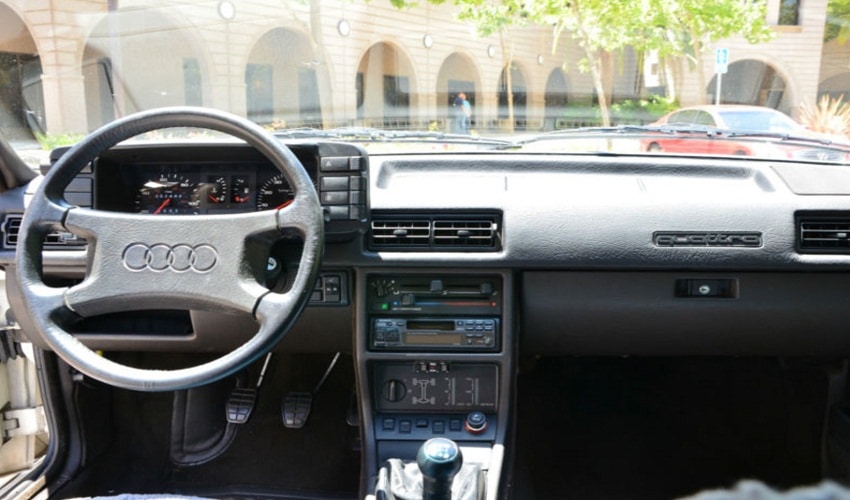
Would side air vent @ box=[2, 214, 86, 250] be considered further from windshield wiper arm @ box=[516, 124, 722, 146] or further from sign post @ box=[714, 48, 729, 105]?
sign post @ box=[714, 48, 729, 105]

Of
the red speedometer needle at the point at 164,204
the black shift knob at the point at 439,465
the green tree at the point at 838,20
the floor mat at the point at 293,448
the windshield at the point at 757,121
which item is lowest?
the floor mat at the point at 293,448

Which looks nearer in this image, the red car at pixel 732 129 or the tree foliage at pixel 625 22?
the red car at pixel 732 129

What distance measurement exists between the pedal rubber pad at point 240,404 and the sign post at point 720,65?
2139mm

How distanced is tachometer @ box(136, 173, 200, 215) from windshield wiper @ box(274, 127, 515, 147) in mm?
418

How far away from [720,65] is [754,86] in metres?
0.18

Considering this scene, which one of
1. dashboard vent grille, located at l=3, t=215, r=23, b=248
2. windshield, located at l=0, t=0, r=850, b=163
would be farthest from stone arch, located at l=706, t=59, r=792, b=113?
dashboard vent grille, located at l=3, t=215, r=23, b=248

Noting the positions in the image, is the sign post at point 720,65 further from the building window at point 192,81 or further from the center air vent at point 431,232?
the building window at point 192,81

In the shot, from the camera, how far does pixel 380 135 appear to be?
2.62 m

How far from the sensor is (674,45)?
308cm

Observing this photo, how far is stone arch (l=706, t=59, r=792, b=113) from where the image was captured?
2.93 metres

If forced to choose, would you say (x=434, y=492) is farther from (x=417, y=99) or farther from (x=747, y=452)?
(x=417, y=99)

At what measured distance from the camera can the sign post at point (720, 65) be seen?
292cm

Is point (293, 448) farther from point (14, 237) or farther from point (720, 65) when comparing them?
point (720, 65)

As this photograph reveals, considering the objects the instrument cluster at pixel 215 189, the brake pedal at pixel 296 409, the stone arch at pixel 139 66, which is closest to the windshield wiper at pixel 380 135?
the instrument cluster at pixel 215 189
